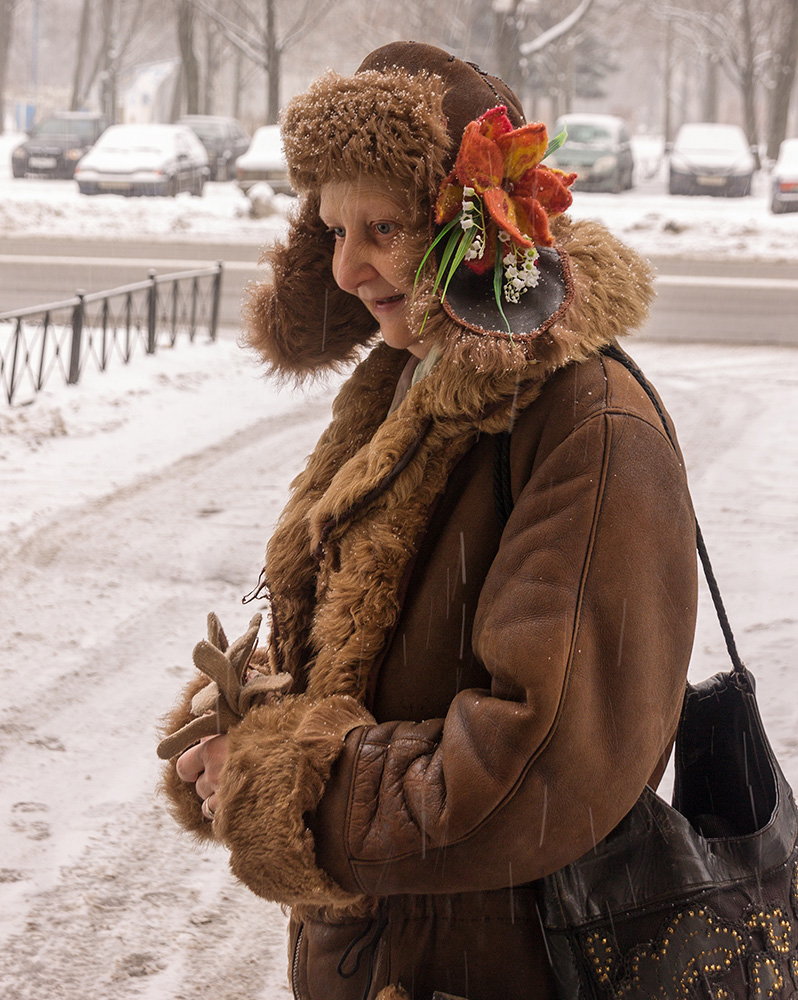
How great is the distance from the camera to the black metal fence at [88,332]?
765cm

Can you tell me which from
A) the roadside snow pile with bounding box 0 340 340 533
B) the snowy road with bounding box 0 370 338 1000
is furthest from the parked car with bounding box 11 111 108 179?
the snowy road with bounding box 0 370 338 1000

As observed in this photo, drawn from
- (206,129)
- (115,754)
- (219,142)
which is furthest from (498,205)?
(206,129)

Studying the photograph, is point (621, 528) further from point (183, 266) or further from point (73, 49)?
point (73, 49)

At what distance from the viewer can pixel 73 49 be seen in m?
63.8

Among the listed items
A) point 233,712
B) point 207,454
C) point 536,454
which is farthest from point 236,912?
point 207,454

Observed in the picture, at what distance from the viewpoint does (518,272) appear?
1.47 metres

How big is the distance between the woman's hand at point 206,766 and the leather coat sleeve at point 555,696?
0.28m

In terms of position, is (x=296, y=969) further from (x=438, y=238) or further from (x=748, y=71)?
(x=748, y=71)

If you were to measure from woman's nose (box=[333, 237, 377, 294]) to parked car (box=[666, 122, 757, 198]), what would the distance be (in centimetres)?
2220

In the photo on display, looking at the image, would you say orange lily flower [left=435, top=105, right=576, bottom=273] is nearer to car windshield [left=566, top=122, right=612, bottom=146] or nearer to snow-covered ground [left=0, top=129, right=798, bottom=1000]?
snow-covered ground [left=0, top=129, right=798, bottom=1000]

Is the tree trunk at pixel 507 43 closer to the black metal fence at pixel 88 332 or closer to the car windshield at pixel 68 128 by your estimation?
the car windshield at pixel 68 128

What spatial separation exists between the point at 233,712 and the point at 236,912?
5.23 feet

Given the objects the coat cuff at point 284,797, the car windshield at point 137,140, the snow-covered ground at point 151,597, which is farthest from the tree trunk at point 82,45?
the coat cuff at point 284,797

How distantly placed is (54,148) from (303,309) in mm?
24522
